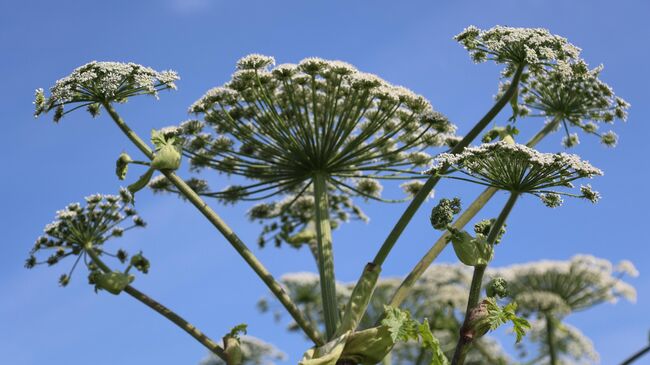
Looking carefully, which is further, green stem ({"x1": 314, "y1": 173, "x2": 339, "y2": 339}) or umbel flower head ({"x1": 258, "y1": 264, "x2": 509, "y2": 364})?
umbel flower head ({"x1": 258, "y1": 264, "x2": 509, "y2": 364})

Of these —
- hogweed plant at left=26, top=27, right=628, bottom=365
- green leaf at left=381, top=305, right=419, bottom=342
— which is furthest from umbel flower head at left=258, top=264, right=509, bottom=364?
green leaf at left=381, top=305, right=419, bottom=342

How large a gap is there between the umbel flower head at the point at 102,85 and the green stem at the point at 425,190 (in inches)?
115

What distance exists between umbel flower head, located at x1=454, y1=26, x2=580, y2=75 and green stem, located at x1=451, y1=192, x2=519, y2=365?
77.1 inches

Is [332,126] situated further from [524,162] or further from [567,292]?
[567,292]

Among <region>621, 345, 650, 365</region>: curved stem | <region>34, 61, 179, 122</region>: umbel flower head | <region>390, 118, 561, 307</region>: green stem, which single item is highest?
A: <region>34, 61, 179, 122</region>: umbel flower head

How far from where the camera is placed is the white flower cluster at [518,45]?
29.0 ft

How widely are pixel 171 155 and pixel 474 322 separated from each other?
352cm

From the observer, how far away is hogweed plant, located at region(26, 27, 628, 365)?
7.42m

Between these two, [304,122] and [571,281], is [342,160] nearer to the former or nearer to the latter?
[304,122]

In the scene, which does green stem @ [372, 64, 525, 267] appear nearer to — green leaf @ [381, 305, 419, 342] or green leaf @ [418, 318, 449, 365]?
green leaf @ [381, 305, 419, 342]

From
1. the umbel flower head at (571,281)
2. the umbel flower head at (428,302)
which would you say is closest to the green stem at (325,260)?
the umbel flower head at (428,302)

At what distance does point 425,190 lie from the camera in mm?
8961

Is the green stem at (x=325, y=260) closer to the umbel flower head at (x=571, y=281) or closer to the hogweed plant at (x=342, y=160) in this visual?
the hogweed plant at (x=342, y=160)

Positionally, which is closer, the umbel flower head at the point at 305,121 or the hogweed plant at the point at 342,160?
the hogweed plant at the point at 342,160
